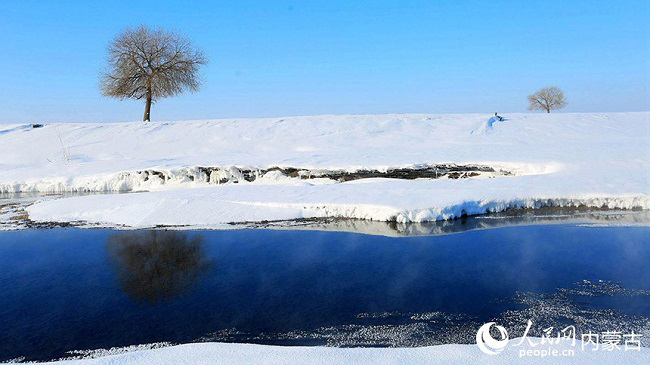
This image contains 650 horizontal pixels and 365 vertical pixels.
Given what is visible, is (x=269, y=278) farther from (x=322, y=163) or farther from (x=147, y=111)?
(x=147, y=111)

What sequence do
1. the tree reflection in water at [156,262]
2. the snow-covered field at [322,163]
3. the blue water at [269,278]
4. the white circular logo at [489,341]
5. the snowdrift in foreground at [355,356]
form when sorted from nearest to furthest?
the snowdrift in foreground at [355,356] < the white circular logo at [489,341] < the blue water at [269,278] < the tree reflection in water at [156,262] < the snow-covered field at [322,163]

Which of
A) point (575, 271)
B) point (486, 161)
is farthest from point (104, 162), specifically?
point (575, 271)

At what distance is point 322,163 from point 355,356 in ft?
56.6

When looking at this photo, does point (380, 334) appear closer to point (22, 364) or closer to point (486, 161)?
point (22, 364)

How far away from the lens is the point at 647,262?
9.30 metres

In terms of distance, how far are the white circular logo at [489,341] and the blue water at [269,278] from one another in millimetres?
460

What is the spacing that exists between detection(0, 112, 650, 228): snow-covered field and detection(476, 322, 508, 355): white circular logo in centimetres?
735

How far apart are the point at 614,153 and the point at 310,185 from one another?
43.4ft

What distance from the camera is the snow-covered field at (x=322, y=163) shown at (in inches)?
587

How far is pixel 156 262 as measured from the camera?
10375mm

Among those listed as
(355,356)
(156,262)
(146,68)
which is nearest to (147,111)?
(146,68)

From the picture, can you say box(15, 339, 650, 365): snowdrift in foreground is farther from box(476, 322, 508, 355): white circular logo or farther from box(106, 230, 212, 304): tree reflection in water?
box(106, 230, 212, 304): tree reflection in water

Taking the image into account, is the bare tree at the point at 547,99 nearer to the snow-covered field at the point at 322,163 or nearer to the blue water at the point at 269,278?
the snow-covered field at the point at 322,163

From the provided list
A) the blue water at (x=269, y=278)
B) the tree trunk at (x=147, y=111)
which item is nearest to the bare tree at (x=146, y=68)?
the tree trunk at (x=147, y=111)
